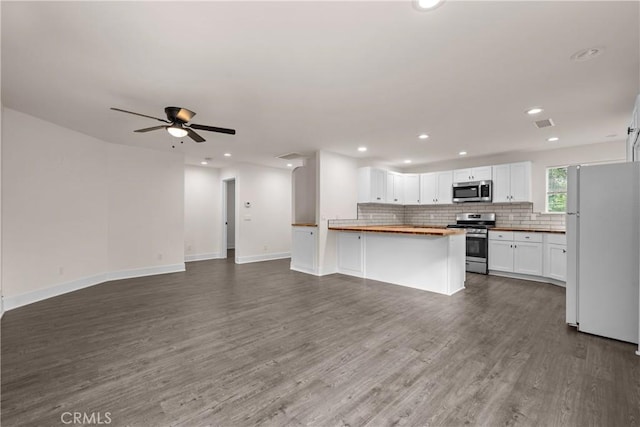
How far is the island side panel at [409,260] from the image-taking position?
4363 millimetres

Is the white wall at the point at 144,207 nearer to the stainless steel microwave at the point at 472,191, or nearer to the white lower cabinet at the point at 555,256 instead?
the stainless steel microwave at the point at 472,191

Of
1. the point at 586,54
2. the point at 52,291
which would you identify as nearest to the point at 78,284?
the point at 52,291

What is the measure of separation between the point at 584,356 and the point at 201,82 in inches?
168

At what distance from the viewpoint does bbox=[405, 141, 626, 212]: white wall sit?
5004mm

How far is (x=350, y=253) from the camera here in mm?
5777

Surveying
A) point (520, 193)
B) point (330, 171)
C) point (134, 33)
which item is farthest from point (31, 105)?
point (520, 193)

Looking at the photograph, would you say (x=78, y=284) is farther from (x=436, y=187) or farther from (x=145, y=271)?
(x=436, y=187)

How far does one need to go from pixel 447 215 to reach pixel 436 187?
2.55 feet

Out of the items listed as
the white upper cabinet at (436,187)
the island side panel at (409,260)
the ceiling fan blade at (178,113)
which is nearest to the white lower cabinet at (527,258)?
the white upper cabinet at (436,187)

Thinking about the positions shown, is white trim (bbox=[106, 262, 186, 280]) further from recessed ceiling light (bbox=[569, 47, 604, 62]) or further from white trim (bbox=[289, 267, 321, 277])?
recessed ceiling light (bbox=[569, 47, 604, 62])

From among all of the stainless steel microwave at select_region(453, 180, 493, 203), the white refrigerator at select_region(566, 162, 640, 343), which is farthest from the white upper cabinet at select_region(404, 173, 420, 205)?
the white refrigerator at select_region(566, 162, 640, 343)

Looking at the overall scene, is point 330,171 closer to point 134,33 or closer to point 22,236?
point 134,33

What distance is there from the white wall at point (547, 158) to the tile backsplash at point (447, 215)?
224 millimetres

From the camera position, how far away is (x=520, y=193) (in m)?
5.68
